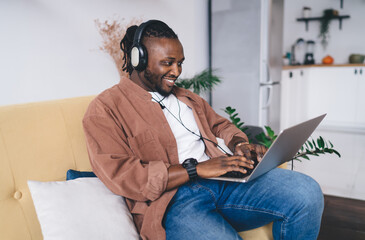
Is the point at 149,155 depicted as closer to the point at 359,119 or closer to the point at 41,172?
the point at 41,172

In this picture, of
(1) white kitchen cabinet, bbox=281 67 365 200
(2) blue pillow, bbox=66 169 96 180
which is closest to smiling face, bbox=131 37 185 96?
(2) blue pillow, bbox=66 169 96 180

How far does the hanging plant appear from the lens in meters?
4.73

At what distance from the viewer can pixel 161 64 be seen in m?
1.22

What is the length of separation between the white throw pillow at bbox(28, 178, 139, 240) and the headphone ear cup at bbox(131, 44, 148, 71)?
→ 0.50 meters

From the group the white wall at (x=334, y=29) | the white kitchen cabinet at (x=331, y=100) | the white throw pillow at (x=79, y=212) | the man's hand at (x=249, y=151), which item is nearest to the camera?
the white throw pillow at (x=79, y=212)

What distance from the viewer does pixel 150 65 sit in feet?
4.01

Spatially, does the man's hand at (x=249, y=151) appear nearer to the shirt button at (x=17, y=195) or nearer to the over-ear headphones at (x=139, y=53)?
the over-ear headphones at (x=139, y=53)

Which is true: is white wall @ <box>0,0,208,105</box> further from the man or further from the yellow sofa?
the man

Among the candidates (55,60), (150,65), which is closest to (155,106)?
(150,65)

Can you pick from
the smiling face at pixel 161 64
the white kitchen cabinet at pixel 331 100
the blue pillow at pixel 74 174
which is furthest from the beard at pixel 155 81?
the white kitchen cabinet at pixel 331 100

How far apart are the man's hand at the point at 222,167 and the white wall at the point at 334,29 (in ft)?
15.8

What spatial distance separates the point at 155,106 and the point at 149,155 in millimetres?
206

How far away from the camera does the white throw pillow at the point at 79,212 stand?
2.76 feet

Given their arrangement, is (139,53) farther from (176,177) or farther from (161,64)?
(176,177)
